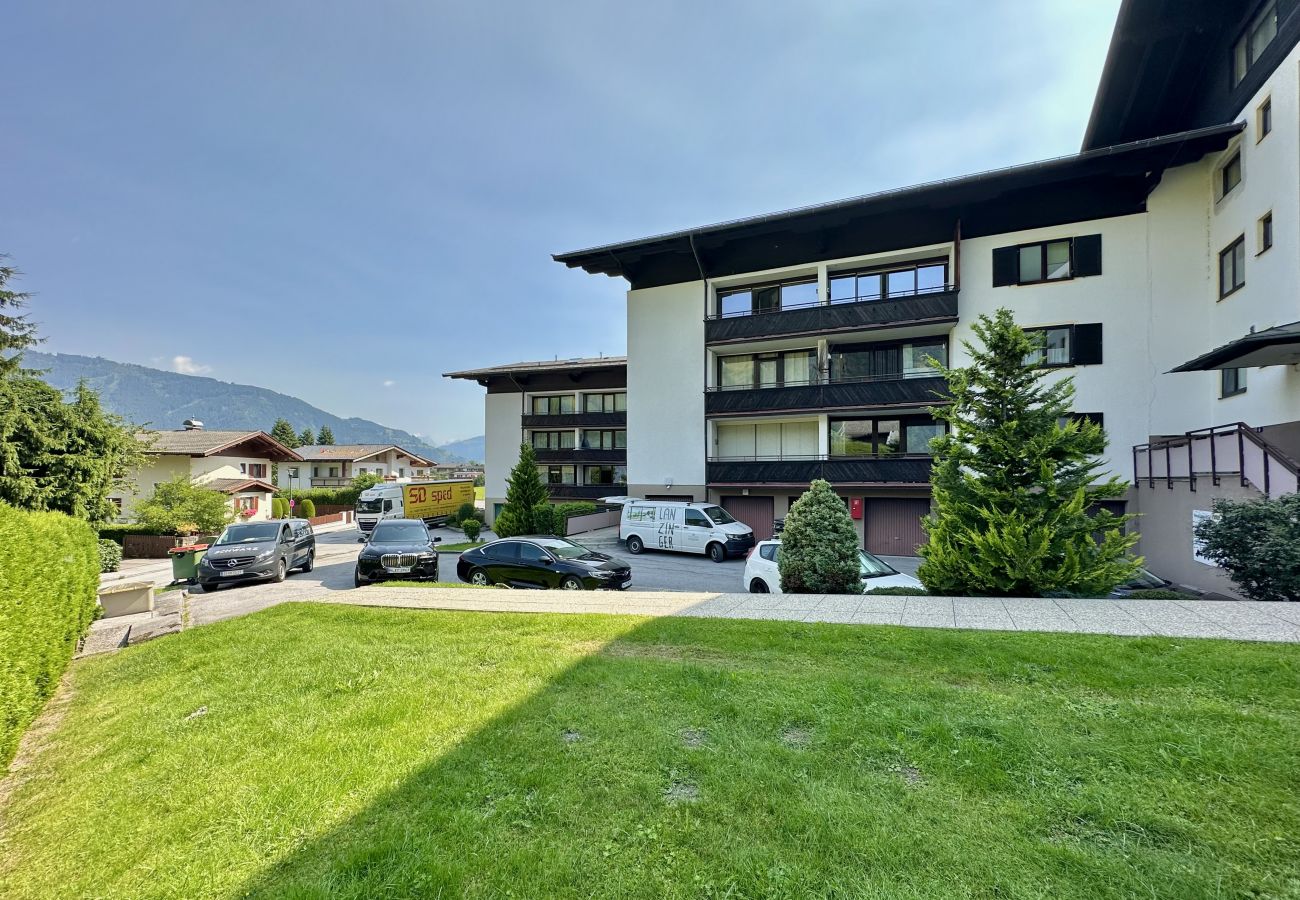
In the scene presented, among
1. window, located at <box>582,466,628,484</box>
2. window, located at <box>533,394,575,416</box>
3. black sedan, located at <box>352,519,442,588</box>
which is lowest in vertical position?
black sedan, located at <box>352,519,442,588</box>

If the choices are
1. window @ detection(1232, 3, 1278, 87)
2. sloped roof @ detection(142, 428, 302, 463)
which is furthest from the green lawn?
sloped roof @ detection(142, 428, 302, 463)

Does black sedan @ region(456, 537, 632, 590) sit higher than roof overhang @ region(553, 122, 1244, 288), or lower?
lower

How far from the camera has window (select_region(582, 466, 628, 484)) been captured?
32.7 m

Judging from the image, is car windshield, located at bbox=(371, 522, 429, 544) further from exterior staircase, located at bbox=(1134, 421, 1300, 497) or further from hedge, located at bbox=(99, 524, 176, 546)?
exterior staircase, located at bbox=(1134, 421, 1300, 497)

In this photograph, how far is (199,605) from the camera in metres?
11.4

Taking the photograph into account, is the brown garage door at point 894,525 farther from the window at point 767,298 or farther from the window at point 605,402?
the window at point 605,402

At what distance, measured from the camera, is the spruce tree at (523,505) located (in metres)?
23.8

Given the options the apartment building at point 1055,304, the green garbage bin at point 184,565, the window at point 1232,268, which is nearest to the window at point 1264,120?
the apartment building at point 1055,304

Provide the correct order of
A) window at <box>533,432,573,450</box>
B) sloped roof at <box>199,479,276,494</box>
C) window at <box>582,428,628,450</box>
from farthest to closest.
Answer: window at <box>533,432,573,450</box>
window at <box>582,428,628,450</box>
sloped roof at <box>199,479,276,494</box>

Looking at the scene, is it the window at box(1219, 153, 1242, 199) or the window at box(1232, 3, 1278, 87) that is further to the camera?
the window at box(1219, 153, 1242, 199)

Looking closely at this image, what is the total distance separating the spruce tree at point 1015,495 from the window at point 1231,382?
8030 millimetres

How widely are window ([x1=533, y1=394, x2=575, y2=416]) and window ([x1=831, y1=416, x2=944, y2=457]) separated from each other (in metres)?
17.3

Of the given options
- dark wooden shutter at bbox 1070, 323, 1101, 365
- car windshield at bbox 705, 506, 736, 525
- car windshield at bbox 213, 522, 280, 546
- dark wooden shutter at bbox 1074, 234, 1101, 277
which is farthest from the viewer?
car windshield at bbox 705, 506, 736, 525

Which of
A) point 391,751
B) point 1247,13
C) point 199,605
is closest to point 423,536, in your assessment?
point 199,605
